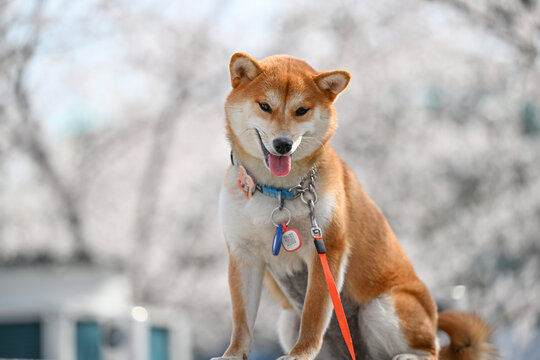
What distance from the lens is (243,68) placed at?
8.42 ft

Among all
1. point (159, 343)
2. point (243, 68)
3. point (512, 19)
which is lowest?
point (243, 68)

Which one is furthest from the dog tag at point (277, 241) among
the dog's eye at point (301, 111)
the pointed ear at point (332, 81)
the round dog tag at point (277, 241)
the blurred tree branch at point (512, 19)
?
the blurred tree branch at point (512, 19)

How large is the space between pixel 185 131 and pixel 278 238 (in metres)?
10.4

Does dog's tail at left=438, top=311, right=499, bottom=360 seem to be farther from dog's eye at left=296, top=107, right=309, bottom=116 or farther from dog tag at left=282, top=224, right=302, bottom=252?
dog's eye at left=296, top=107, right=309, bottom=116

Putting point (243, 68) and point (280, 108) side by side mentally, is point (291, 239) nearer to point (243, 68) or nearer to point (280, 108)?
point (280, 108)

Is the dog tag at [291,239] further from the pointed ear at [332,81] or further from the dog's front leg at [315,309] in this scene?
the pointed ear at [332,81]

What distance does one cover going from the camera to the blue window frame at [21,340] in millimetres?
7887

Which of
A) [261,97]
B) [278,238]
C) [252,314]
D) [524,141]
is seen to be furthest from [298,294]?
[524,141]

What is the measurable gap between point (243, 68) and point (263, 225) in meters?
0.62

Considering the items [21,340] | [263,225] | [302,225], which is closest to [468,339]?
[302,225]

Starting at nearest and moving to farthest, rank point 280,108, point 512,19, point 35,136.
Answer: point 280,108 → point 512,19 → point 35,136

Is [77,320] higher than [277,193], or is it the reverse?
[77,320]

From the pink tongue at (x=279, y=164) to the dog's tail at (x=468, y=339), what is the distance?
3.95 ft

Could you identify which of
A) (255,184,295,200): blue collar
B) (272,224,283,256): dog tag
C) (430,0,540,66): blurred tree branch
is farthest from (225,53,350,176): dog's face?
(430,0,540,66): blurred tree branch
